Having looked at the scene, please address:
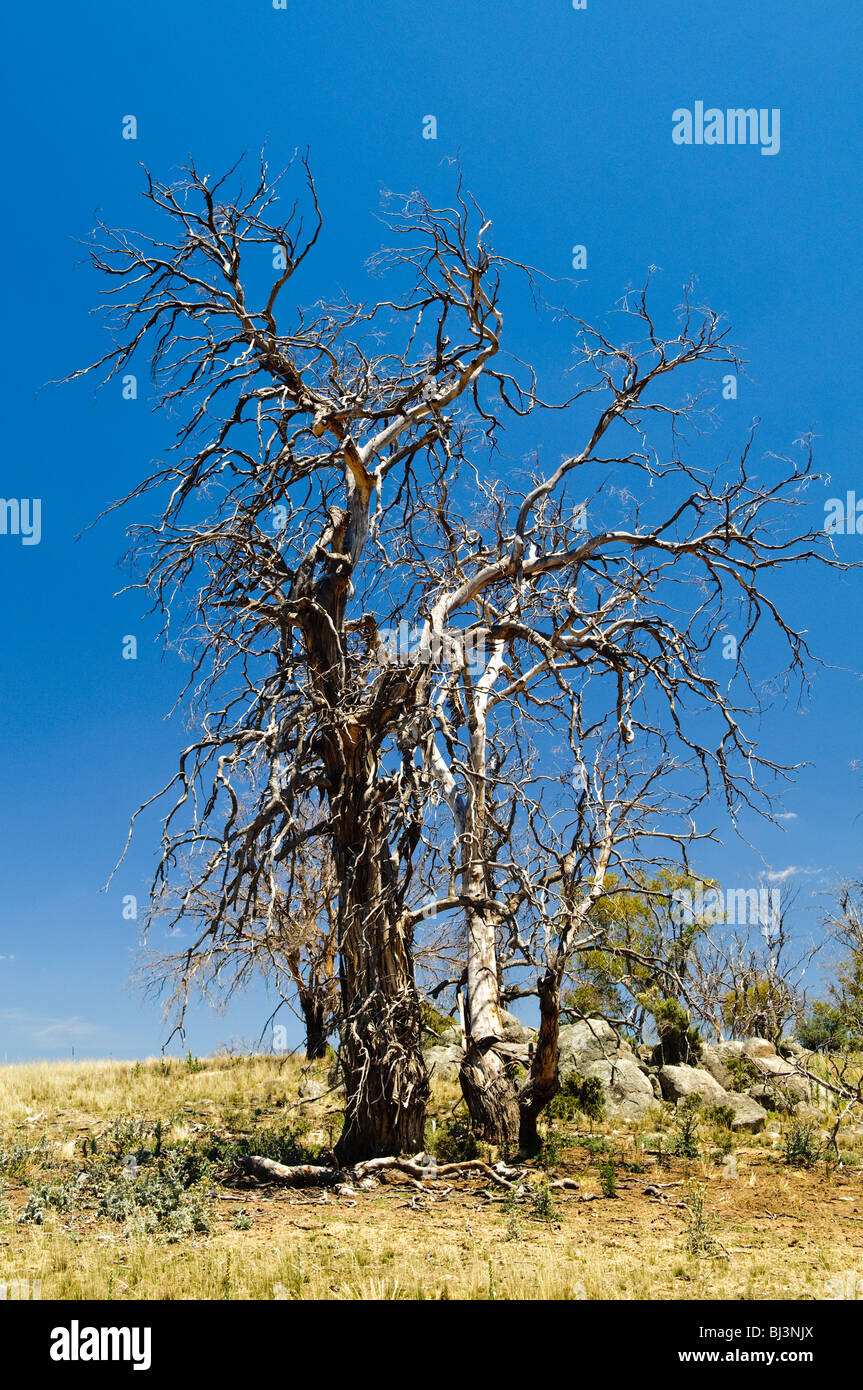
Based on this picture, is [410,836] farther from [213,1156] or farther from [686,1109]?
[686,1109]

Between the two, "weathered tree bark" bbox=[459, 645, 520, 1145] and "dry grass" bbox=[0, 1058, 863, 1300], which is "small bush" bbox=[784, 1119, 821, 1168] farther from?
"weathered tree bark" bbox=[459, 645, 520, 1145]

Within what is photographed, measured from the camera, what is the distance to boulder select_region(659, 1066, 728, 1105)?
16.5 metres

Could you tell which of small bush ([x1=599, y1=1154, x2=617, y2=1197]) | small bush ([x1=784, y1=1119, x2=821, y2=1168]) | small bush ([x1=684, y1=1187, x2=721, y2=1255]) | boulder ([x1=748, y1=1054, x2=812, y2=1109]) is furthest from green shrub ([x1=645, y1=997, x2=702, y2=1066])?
small bush ([x1=684, y1=1187, x2=721, y2=1255])

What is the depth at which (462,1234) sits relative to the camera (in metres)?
8.44

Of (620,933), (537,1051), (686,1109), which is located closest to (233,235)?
(537,1051)

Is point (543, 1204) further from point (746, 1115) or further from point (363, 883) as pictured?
point (746, 1115)

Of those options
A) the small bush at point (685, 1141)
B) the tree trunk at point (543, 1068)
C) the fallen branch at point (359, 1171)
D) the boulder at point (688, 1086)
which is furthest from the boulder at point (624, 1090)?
the fallen branch at point (359, 1171)

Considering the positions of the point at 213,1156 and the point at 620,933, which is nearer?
the point at 213,1156

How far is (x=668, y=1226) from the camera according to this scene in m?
9.12

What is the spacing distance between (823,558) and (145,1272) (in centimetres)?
1076
